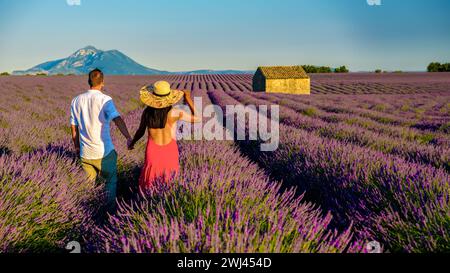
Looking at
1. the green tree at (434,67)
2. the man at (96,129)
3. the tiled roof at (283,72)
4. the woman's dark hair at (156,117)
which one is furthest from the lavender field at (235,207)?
the green tree at (434,67)

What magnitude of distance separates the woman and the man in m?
0.29

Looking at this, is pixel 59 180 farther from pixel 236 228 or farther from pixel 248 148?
pixel 248 148

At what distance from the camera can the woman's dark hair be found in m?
3.08

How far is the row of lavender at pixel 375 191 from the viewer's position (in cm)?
220

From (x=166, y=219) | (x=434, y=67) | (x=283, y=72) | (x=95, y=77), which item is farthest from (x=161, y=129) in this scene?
(x=434, y=67)

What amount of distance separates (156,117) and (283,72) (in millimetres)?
37655

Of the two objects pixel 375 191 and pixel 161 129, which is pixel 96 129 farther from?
pixel 375 191

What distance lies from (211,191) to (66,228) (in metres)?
1.09

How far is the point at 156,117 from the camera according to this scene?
3.08 metres

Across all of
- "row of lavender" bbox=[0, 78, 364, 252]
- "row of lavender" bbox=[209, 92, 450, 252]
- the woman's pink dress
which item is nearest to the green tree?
"row of lavender" bbox=[209, 92, 450, 252]

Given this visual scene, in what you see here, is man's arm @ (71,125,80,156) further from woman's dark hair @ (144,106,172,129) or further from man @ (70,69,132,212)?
woman's dark hair @ (144,106,172,129)

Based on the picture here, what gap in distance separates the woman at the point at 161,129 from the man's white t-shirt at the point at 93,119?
315 mm

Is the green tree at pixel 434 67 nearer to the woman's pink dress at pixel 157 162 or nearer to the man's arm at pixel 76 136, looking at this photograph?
the woman's pink dress at pixel 157 162
